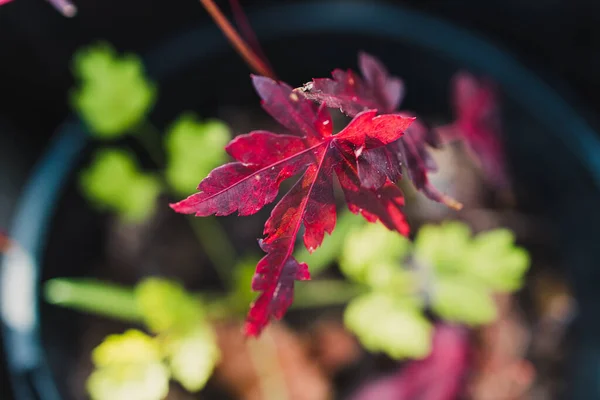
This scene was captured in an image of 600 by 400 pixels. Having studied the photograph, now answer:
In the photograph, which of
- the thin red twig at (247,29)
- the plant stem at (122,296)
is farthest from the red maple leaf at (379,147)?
the plant stem at (122,296)

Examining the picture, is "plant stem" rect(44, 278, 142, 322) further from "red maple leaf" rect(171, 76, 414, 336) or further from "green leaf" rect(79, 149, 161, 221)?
"red maple leaf" rect(171, 76, 414, 336)

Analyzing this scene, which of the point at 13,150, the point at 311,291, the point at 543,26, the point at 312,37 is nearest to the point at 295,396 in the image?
the point at 311,291

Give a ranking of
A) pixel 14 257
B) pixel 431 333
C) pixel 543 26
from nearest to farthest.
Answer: pixel 14 257
pixel 431 333
pixel 543 26

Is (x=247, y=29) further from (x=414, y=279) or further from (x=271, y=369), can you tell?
(x=271, y=369)

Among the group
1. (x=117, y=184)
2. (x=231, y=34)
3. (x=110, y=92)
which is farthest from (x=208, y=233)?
(x=231, y=34)

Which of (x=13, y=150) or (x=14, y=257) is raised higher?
(x=13, y=150)

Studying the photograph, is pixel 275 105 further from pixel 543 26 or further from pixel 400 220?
pixel 543 26
